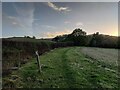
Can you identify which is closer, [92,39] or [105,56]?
[105,56]

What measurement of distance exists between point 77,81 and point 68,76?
216 cm

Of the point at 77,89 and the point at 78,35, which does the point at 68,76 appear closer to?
the point at 77,89

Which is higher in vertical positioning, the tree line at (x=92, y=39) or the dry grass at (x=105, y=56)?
the tree line at (x=92, y=39)

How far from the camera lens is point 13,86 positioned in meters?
16.6

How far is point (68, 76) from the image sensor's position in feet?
65.6

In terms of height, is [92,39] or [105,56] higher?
[92,39]

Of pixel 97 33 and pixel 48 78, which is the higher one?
pixel 97 33

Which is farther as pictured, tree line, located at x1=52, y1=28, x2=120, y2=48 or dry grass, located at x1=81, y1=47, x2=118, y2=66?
tree line, located at x1=52, y1=28, x2=120, y2=48

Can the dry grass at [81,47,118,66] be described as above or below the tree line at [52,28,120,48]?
below

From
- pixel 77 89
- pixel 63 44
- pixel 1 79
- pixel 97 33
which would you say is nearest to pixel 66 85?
pixel 77 89

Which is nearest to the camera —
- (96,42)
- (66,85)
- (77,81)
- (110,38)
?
(66,85)

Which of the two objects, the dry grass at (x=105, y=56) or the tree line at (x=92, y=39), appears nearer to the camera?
the dry grass at (x=105, y=56)

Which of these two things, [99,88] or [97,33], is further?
[97,33]

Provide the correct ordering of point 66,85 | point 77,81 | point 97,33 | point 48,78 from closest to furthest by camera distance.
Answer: point 66,85 → point 77,81 → point 48,78 → point 97,33
